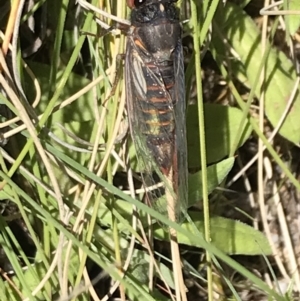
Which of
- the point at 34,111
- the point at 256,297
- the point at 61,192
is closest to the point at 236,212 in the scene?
the point at 256,297

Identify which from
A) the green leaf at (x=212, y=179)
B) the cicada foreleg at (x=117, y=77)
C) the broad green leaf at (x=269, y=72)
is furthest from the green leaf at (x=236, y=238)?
the cicada foreleg at (x=117, y=77)

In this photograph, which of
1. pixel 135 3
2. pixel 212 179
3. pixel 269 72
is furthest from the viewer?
pixel 269 72

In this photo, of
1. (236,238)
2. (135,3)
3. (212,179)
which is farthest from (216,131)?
(135,3)

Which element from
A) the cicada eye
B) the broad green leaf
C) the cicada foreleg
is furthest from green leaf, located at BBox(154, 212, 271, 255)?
the cicada eye

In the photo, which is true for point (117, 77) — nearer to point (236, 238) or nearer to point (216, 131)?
point (216, 131)

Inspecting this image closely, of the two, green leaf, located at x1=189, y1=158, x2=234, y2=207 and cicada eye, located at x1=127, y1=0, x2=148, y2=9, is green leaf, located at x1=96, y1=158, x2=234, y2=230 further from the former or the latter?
cicada eye, located at x1=127, y1=0, x2=148, y2=9

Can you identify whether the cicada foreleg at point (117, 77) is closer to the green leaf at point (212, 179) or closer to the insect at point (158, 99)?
the insect at point (158, 99)
